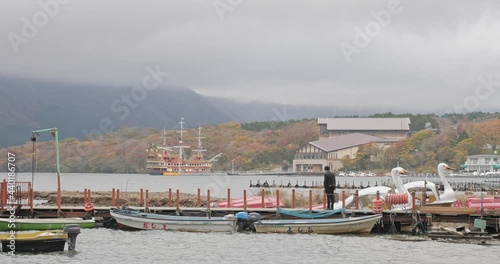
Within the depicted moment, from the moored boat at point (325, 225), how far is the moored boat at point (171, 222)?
6.83 ft

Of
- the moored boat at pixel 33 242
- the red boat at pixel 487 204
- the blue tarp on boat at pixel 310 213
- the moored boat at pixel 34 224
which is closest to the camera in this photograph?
the moored boat at pixel 33 242

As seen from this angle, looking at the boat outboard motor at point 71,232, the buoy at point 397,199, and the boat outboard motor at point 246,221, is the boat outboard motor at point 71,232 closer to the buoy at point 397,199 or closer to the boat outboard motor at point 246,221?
the boat outboard motor at point 246,221

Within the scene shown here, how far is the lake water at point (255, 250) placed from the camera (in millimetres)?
38781

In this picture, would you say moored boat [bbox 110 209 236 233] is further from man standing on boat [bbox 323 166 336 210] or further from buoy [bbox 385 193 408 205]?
buoy [bbox 385 193 408 205]

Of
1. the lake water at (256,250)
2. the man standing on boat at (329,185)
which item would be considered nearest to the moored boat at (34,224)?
the lake water at (256,250)

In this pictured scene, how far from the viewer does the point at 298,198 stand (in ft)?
210

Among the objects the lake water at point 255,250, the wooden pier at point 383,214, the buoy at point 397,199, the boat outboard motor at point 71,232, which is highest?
the buoy at point 397,199

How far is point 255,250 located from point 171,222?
741 centimetres

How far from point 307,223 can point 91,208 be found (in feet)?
41.4

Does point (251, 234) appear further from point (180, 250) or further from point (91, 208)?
point (91, 208)

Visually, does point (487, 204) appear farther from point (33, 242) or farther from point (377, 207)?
point (33, 242)

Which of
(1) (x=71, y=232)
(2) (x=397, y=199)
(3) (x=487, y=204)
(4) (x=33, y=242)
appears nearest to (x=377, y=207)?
(2) (x=397, y=199)

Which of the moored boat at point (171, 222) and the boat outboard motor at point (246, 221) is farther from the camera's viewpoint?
the boat outboard motor at point (246, 221)

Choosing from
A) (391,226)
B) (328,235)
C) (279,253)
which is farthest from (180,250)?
(391,226)
